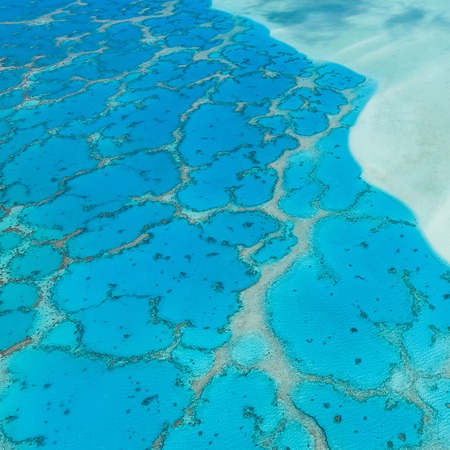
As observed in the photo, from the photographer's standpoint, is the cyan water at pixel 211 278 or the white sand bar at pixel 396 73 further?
the white sand bar at pixel 396 73

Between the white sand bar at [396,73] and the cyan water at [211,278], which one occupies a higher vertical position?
the white sand bar at [396,73]

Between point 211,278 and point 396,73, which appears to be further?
point 396,73

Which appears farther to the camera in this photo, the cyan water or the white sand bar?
the white sand bar

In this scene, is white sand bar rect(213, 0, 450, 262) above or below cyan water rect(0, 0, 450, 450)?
above

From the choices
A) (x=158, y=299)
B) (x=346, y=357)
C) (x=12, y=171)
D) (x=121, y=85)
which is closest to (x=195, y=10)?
(x=121, y=85)

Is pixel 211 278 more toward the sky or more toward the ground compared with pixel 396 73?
more toward the ground
